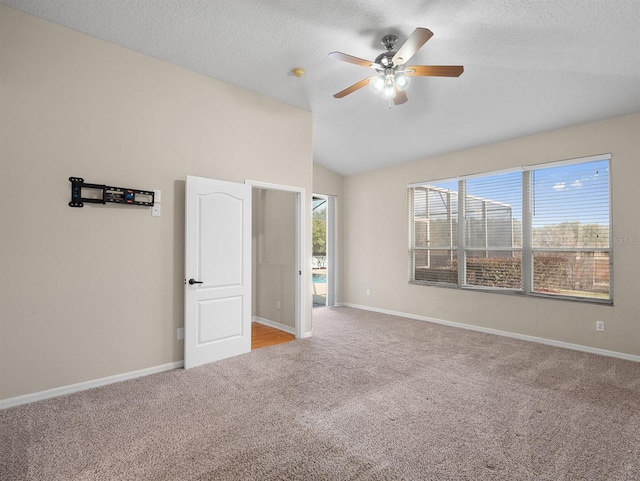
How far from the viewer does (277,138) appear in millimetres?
4449

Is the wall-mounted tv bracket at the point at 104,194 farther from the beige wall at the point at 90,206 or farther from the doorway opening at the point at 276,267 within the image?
the doorway opening at the point at 276,267

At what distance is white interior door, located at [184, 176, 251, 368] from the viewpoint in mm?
3566

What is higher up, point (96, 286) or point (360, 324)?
point (96, 286)

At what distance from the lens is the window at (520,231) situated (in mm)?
4238

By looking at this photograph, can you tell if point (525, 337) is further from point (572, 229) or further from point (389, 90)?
point (389, 90)

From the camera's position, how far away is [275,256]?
18.1 ft

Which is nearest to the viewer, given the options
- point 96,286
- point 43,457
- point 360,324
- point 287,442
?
point 43,457

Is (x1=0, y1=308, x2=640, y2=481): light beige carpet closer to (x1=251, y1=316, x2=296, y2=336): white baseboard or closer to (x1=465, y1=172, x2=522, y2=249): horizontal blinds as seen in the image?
(x1=251, y1=316, x2=296, y2=336): white baseboard

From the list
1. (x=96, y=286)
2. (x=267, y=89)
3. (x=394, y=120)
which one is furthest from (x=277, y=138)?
(x=96, y=286)

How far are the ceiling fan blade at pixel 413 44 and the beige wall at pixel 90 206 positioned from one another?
2.06 meters

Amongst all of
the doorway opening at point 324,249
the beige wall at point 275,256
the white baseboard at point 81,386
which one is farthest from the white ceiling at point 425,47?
the white baseboard at point 81,386

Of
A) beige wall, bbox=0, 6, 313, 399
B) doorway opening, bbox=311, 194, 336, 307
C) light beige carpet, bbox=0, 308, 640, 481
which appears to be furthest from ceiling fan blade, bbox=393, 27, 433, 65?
doorway opening, bbox=311, 194, 336, 307

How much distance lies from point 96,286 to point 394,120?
399 centimetres

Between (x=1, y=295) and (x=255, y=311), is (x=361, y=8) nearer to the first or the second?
(x=1, y=295)
